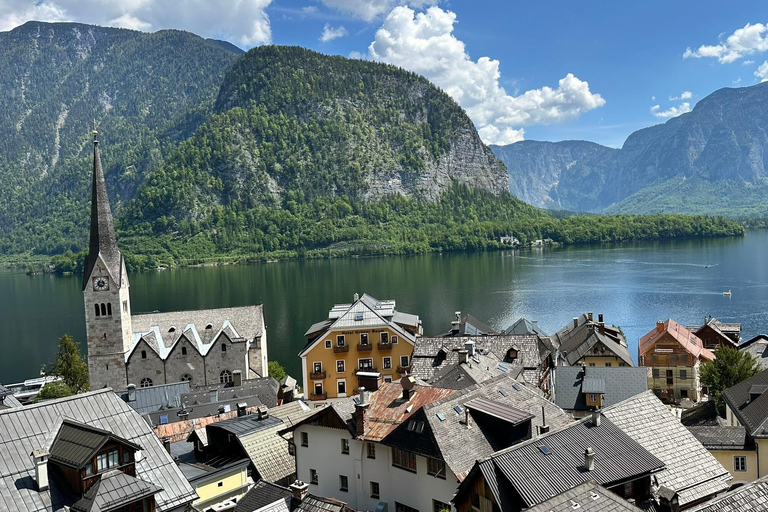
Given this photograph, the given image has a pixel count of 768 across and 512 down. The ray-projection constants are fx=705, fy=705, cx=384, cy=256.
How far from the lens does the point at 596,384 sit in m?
48.3

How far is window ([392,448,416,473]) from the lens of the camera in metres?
26.4

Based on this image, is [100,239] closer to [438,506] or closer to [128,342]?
[128,342]

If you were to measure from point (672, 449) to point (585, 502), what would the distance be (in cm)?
972

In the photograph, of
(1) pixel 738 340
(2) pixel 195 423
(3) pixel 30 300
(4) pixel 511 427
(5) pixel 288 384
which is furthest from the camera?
(3) pixel 30 300

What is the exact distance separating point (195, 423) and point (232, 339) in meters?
22.6

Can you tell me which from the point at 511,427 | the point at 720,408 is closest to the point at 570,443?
the point at 511,427

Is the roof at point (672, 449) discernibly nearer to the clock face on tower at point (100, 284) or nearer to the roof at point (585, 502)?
the roof at point (585, 502)

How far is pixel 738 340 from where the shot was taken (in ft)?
261

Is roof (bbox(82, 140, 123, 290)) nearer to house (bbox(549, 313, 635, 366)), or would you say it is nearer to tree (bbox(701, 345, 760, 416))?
house (bbox(549, 313, 635, 366))

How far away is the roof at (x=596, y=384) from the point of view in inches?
1893

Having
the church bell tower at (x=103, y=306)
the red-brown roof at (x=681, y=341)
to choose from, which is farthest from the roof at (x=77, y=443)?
the red-brown roof at (x=681, y=341)

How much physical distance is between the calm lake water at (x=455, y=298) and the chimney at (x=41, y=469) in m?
59.9

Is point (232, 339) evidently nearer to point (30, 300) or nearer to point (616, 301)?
point (616, 301)

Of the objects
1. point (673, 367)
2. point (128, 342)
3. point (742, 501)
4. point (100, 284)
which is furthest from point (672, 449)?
point (100, 284)
